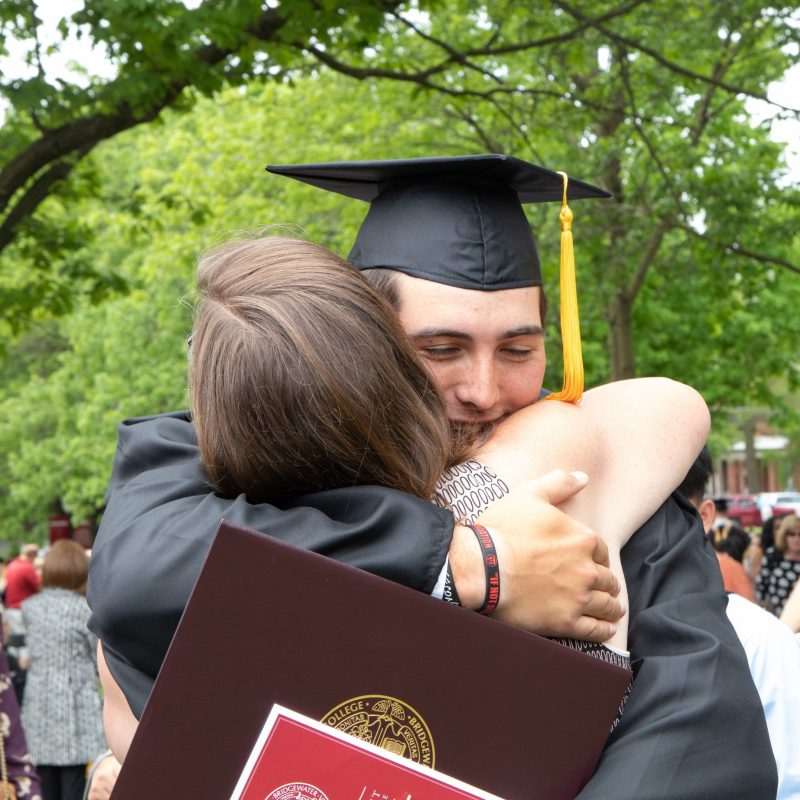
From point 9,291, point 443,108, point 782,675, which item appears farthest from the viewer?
point 443,108

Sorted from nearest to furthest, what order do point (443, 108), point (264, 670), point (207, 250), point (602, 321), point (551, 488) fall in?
point (264, 670) → point (551, 488) → point (207, 250) → point (443, 108) → point (602, 321)

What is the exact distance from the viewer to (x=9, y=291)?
9695 mm

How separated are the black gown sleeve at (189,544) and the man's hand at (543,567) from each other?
0.05 metres

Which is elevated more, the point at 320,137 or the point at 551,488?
the point at 320,137

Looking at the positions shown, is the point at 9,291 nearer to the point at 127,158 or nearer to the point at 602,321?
the point at 602,321

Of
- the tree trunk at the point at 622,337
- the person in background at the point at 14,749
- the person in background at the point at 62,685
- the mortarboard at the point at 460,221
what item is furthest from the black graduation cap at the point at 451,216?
the tree trunk at the point at 622,337

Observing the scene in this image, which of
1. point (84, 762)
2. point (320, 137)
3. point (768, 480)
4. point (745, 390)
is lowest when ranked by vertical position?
point (768, 480)

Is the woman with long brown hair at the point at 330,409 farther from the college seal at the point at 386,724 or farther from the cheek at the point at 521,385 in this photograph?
the college seal at the point at 386,724

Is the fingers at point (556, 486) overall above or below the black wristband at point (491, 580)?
above

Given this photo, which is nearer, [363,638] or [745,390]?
[363,638]

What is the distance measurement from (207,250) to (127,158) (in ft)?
91.3

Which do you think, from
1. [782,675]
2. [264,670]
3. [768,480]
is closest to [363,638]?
[264,670]

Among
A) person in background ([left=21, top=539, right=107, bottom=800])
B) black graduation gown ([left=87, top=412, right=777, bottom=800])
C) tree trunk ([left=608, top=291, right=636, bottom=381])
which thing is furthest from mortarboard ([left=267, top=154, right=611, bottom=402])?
tree trunk ([left=608, top=291, right=636, bottom=381])

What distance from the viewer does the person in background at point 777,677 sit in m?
2.46
